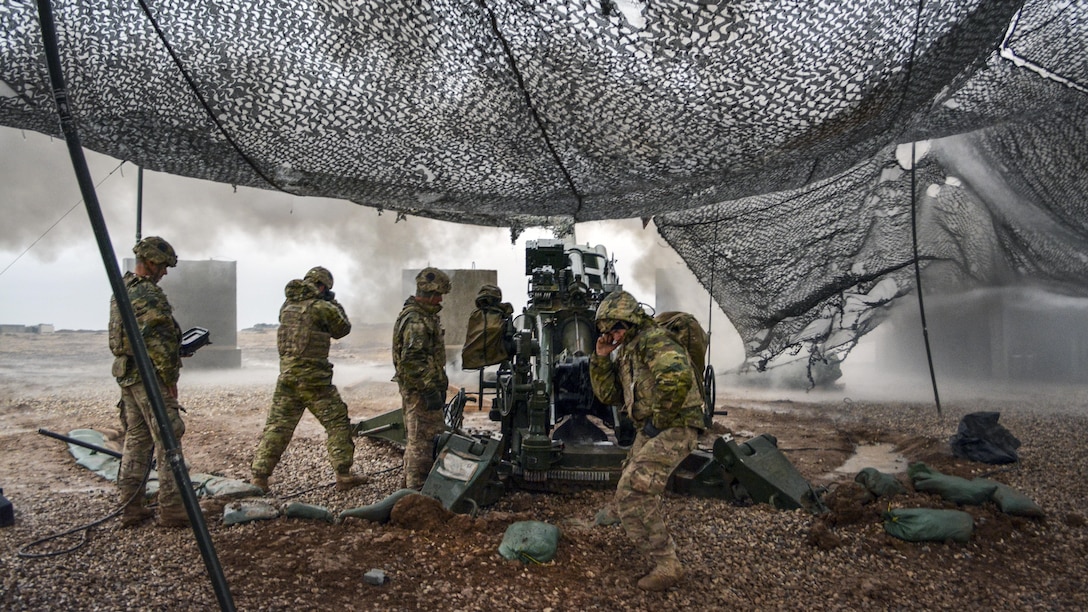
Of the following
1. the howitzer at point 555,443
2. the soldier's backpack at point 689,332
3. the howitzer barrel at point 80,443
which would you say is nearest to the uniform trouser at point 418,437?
the howitzer at point 555,443

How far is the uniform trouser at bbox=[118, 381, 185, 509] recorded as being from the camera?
4.50m

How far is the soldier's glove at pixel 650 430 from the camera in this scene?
4184mm

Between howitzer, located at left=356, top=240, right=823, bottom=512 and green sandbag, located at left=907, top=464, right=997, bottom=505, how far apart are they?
39.7 inches

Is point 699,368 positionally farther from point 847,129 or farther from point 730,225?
point 730,225

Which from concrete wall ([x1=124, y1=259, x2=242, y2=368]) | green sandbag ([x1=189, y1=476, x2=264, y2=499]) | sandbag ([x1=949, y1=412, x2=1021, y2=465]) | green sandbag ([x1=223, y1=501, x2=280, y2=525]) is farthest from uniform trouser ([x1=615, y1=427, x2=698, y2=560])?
concrete wall ([x1=124, y1=259, x2=242, y2=368])

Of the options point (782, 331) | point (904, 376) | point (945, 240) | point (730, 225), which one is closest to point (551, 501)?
point (730, 225)

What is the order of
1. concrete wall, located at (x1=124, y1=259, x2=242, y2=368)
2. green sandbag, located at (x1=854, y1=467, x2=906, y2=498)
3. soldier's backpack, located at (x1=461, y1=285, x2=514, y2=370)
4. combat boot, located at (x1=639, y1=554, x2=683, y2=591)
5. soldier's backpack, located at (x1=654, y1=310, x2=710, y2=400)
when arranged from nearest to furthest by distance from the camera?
1. combat boot, located at (x1=639, y1=554, x2=683, y2=591)
2. soldier's backpack, located at (x1=654, y1=310, x2=710, y2=400)
3. green sandbag, located at (x1=854, y1=467, x2=906, y2=498)
4. soldier's backpack, located at (x1=461, y1=285, x2=514, y2=370)
5. concrete wall, located at (x1=124, y1=259, x2=242, y2=368)

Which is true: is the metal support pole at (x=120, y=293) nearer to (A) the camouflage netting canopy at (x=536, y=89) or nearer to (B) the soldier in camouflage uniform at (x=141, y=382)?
(A) the camouflage netting canopy at (x=536, y=89)

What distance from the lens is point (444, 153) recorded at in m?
4.05

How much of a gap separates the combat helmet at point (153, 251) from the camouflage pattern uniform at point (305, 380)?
120cm

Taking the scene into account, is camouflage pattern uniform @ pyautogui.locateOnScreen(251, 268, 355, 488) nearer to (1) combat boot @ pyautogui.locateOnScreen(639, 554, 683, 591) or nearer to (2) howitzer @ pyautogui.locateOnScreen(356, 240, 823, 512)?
(2) howitzer @ pyautogui.locateOnScreen(356, 240, 823, 512)

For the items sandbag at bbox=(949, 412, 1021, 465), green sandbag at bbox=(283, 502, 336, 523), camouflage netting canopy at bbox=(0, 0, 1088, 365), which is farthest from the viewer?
sandbag at bbox=(949, 412, 1021, 465)

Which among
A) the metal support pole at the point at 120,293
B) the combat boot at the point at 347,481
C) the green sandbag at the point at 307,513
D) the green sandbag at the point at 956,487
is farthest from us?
the combat boot at the point at 347,481

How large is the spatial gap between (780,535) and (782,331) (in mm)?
4998
